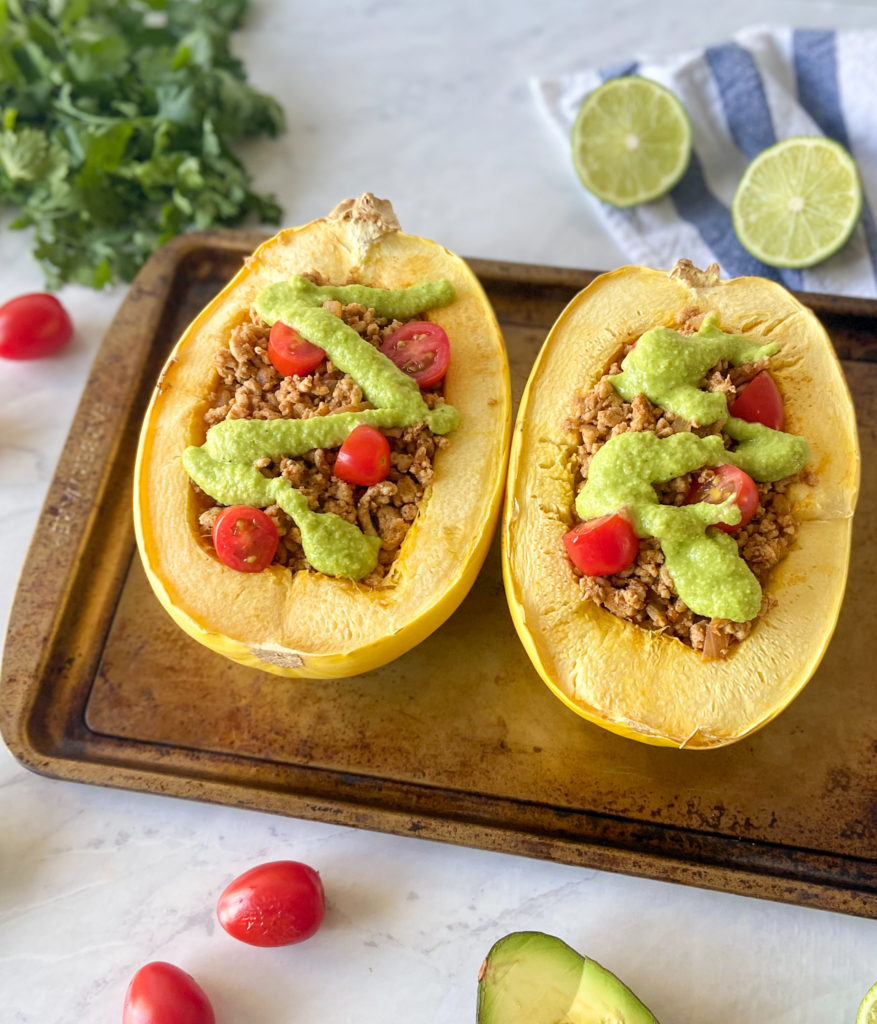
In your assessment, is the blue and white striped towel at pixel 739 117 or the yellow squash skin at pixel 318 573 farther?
the blue and white striped towel at pixel 739 117

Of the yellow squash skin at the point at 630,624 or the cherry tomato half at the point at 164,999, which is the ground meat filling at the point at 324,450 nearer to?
the yellow squash skin at the point at 630,624

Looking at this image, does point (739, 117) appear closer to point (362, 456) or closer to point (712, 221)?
point (712, 221)

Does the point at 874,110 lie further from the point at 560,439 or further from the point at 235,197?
the point at 235,197

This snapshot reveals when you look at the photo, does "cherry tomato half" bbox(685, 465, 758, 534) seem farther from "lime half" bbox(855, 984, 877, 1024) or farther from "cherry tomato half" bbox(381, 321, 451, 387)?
"lime half" bbox(855, 984, 877, 1024)

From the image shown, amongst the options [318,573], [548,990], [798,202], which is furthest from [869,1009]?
[798,202]

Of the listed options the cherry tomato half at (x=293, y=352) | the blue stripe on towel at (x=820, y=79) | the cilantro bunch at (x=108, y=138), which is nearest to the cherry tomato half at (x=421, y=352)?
the cherry tomato half at (x=293, y=352)

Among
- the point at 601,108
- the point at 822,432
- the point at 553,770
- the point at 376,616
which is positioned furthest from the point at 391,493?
the point at 601,108
